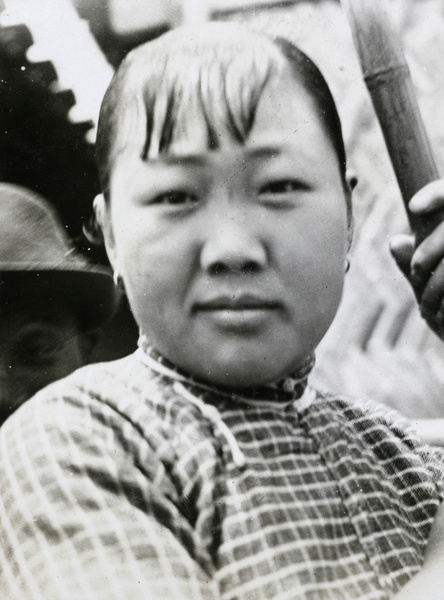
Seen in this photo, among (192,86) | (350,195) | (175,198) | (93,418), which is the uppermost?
(192,86)

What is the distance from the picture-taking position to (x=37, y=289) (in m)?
1.24

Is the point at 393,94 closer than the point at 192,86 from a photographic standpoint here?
No

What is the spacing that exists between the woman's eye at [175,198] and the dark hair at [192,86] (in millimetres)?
64

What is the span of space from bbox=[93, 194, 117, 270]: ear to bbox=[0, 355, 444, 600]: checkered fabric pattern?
0.58 ft

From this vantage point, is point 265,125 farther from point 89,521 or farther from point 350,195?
point 89,521

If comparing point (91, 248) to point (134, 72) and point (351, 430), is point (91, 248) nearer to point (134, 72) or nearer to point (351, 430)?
point (134, 72)

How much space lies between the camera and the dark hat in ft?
4.03

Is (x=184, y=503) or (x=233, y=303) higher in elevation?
(x=233, y=303)

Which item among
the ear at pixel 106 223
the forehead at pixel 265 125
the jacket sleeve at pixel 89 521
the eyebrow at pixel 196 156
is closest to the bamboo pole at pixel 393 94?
the forehead at pixel 265 125

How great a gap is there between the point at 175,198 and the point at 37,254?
0.30 metres

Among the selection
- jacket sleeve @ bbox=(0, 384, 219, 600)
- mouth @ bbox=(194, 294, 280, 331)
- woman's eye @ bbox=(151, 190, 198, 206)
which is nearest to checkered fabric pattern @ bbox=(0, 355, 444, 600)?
jacket sleeve @ bbox=(0, 384, 219, 600)

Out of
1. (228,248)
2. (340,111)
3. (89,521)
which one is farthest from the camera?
(340,111)

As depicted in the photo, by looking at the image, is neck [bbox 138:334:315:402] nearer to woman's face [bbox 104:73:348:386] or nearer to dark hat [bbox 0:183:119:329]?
woman's face [bbox 104:73:348:386]

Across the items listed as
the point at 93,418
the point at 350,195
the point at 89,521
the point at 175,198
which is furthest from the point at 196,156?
the point at 89,521
